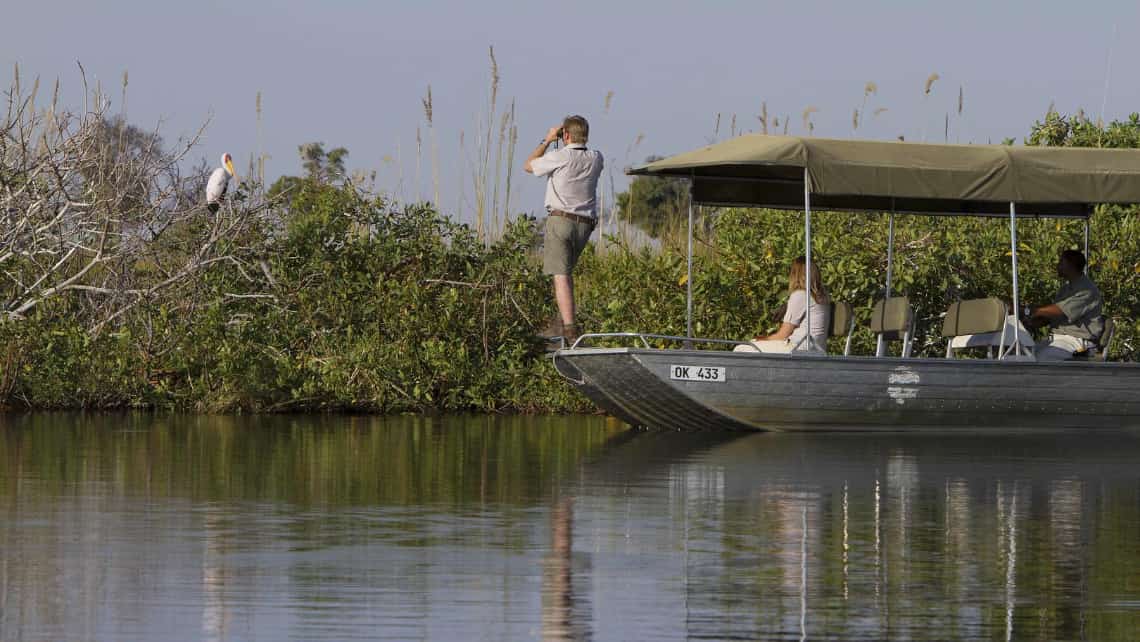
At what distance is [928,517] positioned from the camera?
948 cm

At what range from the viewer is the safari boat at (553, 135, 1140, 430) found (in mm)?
15852

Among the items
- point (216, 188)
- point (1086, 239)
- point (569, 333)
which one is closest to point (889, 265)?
point (1086, 239)

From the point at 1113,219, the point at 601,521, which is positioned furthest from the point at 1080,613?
the point at 1113,219

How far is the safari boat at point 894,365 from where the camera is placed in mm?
15852

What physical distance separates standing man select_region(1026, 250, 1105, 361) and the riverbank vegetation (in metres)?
1.86

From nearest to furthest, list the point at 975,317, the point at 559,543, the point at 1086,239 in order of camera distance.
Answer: the point at 559,543 < the point at 975,317 < the point at 1086,239

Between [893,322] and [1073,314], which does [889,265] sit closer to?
[893,322]

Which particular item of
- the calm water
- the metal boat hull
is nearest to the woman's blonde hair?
the metal boat hull

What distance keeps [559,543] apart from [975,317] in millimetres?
9277

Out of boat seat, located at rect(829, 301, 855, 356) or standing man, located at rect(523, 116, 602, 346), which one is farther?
boat seat, located at rect(829, 301, 855, 356)

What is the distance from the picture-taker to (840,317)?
55.9ft

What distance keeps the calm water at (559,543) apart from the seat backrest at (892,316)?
9.49ft

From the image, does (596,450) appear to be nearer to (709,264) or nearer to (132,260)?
(709,264)

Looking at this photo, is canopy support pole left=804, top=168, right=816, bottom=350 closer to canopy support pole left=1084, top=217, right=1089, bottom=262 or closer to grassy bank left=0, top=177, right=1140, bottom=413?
grassy bank left=0, top=177, right=1140, bottom=413
